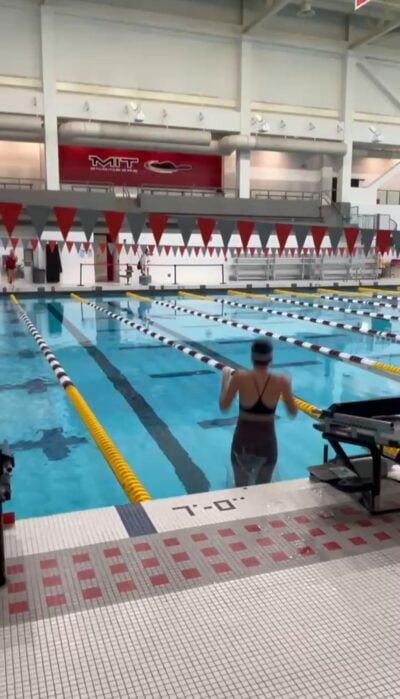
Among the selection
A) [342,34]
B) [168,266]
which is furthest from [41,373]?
[342,34]

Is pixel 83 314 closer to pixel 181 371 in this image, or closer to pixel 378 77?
pixel 181 371

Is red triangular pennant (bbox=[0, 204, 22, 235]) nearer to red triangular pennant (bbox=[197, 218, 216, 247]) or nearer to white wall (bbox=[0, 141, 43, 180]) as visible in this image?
red triangular pennant (bbox=[197, 218, 216, 247])

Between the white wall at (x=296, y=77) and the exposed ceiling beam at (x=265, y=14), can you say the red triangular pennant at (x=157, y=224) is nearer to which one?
the exposed ceiling beam at (x=265, y=14)

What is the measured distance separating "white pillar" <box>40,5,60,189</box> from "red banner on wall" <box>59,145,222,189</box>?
211cm

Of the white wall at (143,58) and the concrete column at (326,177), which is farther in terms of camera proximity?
the concrete column at (326,177)

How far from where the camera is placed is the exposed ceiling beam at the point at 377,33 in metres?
21.9

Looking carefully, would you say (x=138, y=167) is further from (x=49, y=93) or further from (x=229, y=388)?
(x=229, y=388)

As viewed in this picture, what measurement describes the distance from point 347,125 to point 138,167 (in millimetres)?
8460

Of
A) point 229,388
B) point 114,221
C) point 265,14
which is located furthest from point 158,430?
point 265,14

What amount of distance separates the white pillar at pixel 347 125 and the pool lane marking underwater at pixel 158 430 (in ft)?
59.7

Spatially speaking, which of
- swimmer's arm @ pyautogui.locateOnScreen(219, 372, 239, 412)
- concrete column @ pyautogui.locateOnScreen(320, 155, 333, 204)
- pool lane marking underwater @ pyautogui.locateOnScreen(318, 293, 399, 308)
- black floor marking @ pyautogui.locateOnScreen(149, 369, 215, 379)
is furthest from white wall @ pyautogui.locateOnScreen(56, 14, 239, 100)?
swimmer's arm @ pyautogui.locateOnScreen(219, 372, 239, 412)

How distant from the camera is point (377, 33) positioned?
22375mm

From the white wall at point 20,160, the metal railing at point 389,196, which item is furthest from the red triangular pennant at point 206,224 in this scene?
the metal railing at point 389,196

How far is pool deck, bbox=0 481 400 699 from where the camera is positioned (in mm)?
1588
